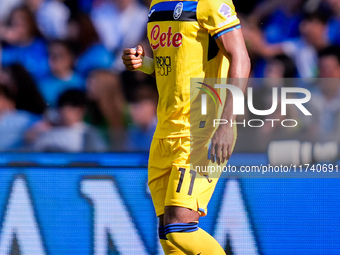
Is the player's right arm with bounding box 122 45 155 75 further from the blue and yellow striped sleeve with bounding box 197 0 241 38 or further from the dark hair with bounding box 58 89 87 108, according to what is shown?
the dark hair with bounding box 58 89 87 108

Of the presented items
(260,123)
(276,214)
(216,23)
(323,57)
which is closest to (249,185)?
(276,214)

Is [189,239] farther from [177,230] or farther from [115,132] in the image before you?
[115,132]

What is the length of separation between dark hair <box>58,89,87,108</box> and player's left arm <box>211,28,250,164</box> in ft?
5.84

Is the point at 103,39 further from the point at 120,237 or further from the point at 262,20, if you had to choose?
the point at 120,237

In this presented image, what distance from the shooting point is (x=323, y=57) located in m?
3.91

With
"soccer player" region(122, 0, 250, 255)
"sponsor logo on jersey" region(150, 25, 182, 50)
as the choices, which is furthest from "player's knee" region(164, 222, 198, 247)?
"sponsor logo on jersey" region(150, 25, 182, 50)

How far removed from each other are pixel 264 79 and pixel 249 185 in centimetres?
85

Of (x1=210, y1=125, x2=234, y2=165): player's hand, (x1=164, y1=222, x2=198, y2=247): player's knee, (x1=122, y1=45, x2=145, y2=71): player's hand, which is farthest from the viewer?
(x1=122, y1=45, x2=145, y2=71): player's hand

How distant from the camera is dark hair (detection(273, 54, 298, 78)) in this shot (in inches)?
155

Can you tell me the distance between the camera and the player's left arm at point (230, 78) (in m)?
2.36

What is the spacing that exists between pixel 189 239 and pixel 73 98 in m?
1.92

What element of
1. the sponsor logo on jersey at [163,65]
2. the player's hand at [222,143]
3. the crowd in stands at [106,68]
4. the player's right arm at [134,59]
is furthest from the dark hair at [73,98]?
the player's hand at [222,143]

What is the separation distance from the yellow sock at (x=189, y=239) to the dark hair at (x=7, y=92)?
2078 millimetres

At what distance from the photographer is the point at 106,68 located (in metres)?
4.00
